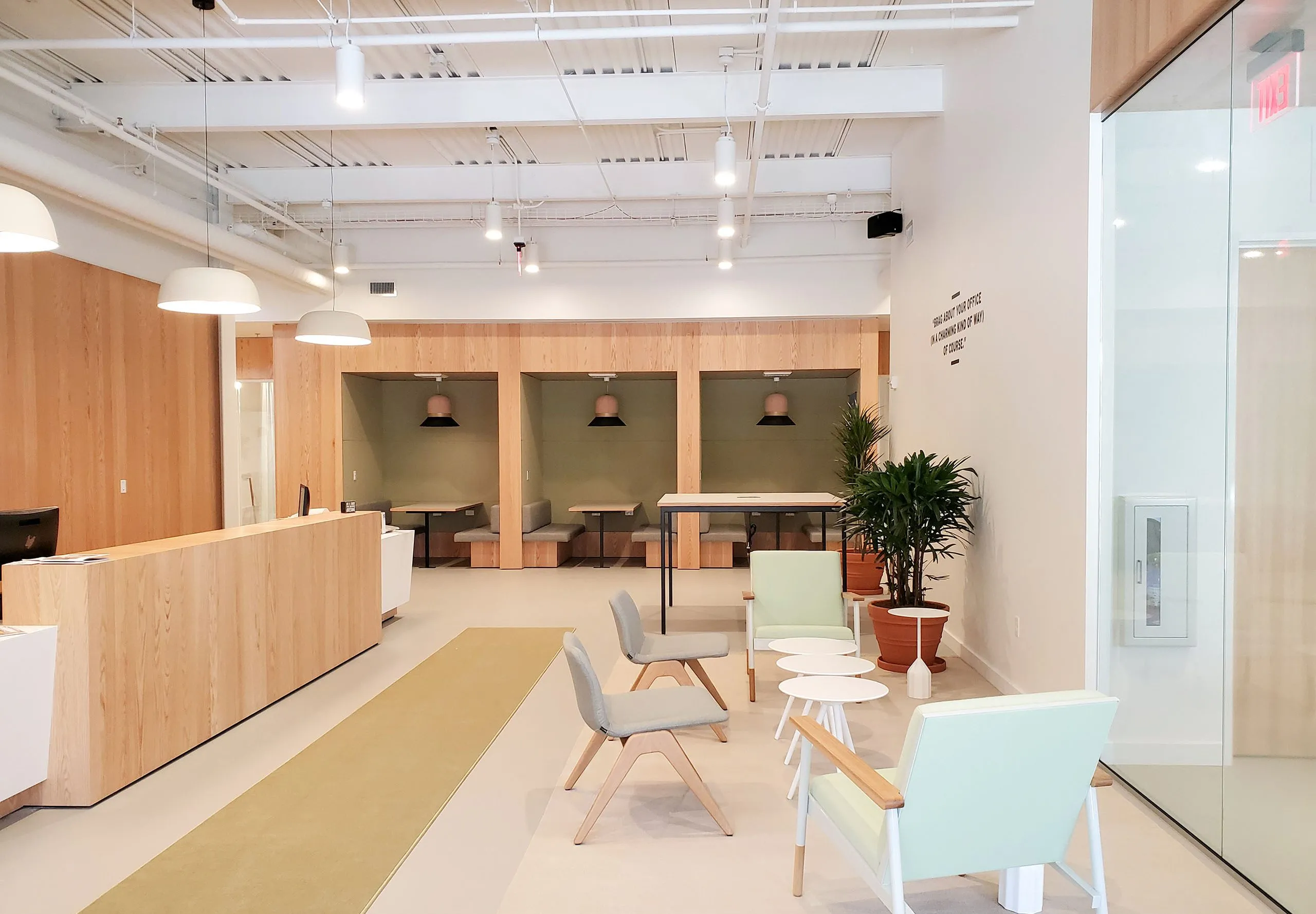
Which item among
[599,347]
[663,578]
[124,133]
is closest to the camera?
[124,133]

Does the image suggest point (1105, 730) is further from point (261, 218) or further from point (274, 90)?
point (261, 218)

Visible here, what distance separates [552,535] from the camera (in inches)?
430

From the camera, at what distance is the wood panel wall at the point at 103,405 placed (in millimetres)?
6383

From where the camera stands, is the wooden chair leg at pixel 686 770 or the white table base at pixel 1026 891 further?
the wooden chair leg at pixel 686 770

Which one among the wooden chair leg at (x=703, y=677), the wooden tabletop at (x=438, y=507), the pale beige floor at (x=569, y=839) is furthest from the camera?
the wooden tabletop at (x=438, y=507)

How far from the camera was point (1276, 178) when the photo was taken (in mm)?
2838

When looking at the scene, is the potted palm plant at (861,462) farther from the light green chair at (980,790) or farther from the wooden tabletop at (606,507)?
the light green chair at (980,790)

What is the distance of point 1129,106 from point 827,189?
530 cm

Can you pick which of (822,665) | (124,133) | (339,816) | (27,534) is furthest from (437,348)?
(822,665)

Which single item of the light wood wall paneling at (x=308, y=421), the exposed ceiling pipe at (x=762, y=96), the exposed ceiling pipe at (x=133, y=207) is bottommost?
the light wood wall paneling at (x=308, y=421)

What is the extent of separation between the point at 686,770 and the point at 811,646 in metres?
1.44

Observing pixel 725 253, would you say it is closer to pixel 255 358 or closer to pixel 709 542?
pixel 709 542

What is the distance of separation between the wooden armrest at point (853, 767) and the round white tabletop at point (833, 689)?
532 millimetres

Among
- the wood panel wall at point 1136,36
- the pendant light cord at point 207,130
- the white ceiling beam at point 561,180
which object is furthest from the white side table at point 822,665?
the white ceiling beam at point 561,180
